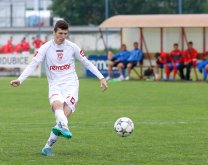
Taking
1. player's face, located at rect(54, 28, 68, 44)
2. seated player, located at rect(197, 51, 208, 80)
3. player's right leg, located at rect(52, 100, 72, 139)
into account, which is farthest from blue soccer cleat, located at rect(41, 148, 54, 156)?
seated player, located at rect(197, 51, 208, 80)

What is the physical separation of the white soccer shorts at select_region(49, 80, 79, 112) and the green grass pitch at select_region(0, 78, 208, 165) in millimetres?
772

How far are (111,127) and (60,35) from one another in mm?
4728

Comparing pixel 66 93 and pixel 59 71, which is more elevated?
pixel 59 71

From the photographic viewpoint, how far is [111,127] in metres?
15.8

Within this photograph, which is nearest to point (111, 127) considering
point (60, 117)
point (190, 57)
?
point (60, 117)

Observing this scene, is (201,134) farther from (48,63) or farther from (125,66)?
(125,66)

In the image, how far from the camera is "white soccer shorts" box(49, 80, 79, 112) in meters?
11.5

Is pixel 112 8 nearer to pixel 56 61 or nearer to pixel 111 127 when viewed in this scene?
pixel 111 127

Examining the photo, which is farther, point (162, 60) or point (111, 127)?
point (162, 60)

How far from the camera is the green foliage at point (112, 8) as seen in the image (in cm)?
6250

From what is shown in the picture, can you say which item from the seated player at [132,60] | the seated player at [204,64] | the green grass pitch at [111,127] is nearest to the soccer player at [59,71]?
the green grass pitch at [111,127]

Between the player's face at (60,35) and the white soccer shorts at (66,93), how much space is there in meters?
0.64

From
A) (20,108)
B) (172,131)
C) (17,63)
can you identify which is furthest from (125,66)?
(172,131)

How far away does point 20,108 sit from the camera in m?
21.2
